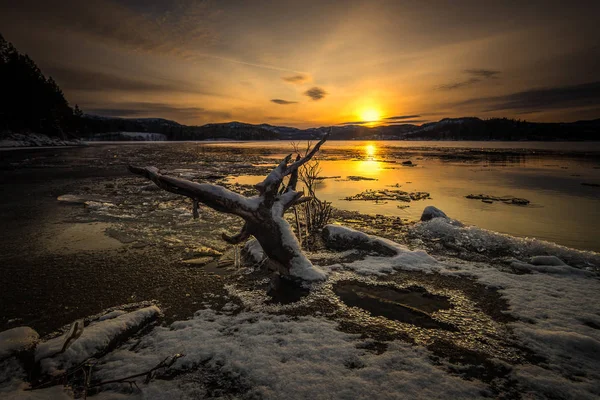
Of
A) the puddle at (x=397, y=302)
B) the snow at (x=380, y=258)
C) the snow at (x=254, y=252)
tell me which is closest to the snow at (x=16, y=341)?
the snow at (x=254, y=252)

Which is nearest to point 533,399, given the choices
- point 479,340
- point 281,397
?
point 479,340

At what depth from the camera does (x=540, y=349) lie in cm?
349

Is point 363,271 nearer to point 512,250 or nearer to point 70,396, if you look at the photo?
point 512,250

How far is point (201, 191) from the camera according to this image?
5.01m

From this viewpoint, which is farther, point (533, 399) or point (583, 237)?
point (583, 237)

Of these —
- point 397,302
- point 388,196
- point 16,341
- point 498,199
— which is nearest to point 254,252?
point 397,302

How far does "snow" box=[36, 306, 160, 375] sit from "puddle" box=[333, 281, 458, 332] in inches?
129

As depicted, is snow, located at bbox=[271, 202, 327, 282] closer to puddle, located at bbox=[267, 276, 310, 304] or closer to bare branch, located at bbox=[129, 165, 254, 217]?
puddle, located at bbox=[267, 276, 310, 304]

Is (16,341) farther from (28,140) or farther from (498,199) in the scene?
(28,140)

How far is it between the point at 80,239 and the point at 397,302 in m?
8.57

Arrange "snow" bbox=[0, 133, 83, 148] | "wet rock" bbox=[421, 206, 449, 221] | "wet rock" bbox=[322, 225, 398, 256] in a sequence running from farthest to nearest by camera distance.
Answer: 1. "snow" bbox=[0, 133, 83, 148]
2. "wet rock" bbox=[421, 206, 449, 221]
3. "wet rock" bbox=[322, 225, 398, 256]

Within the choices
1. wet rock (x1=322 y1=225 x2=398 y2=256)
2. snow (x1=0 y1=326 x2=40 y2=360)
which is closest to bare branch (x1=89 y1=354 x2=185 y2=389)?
snow (x1=0 y1=326 x2=40 y2=360)

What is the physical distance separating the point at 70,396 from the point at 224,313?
6.58ft

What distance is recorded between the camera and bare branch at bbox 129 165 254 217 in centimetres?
493
